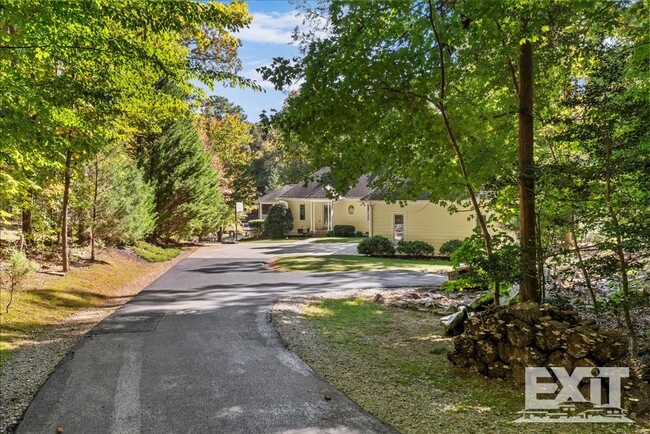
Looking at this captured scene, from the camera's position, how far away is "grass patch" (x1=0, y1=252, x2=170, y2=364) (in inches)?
303

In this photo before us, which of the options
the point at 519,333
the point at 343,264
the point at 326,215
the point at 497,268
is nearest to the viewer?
the point at 519,333

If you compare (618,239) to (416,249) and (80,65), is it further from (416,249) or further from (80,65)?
(416,249)

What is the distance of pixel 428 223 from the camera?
23.2m

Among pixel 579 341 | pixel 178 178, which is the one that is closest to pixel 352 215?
pixel 178 178

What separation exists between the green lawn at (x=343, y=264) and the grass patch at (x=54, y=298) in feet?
20.5

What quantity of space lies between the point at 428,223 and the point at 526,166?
17.5 m

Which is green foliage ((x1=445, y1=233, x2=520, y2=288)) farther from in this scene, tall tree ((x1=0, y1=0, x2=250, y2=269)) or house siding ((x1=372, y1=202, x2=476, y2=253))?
house siding ((x1=372, y1=202, x2=476, y2=253))

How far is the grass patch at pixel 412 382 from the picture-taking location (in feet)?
13.8

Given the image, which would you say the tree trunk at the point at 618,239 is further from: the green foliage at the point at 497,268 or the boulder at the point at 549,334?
the green foliage at the point at 497,268

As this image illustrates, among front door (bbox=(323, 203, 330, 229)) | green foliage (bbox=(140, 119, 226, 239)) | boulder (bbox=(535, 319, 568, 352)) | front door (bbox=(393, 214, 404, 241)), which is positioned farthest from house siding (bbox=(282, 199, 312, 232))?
boulder (bbox=(535, 319, 568, 352))

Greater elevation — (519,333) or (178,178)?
(178,178)

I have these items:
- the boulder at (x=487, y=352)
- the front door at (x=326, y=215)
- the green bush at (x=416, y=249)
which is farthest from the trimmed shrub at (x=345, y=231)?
the boulder at (x=487, y=352)

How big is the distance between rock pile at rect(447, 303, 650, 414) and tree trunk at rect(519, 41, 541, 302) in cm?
72

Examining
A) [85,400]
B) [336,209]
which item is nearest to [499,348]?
[85,400]
